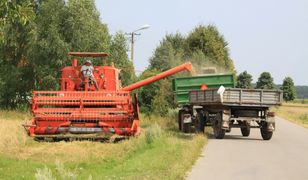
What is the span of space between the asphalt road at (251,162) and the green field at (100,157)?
0.34 metres

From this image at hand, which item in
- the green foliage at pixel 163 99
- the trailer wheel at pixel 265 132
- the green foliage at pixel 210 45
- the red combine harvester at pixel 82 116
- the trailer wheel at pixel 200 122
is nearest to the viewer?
the red combine harvester at pixel 82 116

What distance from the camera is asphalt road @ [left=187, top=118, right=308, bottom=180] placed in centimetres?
1046

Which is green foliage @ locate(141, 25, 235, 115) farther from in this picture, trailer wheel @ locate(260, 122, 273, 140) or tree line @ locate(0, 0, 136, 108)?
trailer wheel @ locate(260, 122, 273, 140)

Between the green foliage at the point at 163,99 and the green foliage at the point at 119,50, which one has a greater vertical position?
the green foliage at the point at 119,50

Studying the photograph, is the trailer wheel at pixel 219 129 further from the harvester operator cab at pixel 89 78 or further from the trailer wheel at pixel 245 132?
the harvester operator cab at pixel 89 78

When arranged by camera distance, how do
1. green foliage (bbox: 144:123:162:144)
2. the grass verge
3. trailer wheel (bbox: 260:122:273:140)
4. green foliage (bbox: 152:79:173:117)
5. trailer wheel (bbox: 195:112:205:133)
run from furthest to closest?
1. the grass verge
2. green foliage (bbox: 152:79:173:117)
3. trailer wheel (bbox: 195:112:205:133)
4. trailer wheel (bbox: 260:122:273:140)
5. green foliage (bbox: 144:123:162:144)

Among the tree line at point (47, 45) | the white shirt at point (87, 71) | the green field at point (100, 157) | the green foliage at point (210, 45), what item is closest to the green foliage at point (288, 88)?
the green foliage at point (210, 45)

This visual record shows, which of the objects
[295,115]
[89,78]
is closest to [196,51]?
[295,115]

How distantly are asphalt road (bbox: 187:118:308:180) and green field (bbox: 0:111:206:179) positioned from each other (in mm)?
343

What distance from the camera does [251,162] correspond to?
12.4 meters

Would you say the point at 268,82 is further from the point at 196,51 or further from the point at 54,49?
the point at 54,49

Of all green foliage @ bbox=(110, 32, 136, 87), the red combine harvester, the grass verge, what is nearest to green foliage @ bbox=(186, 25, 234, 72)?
the grass verge

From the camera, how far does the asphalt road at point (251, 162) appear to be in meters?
10.5

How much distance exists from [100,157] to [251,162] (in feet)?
11.5
